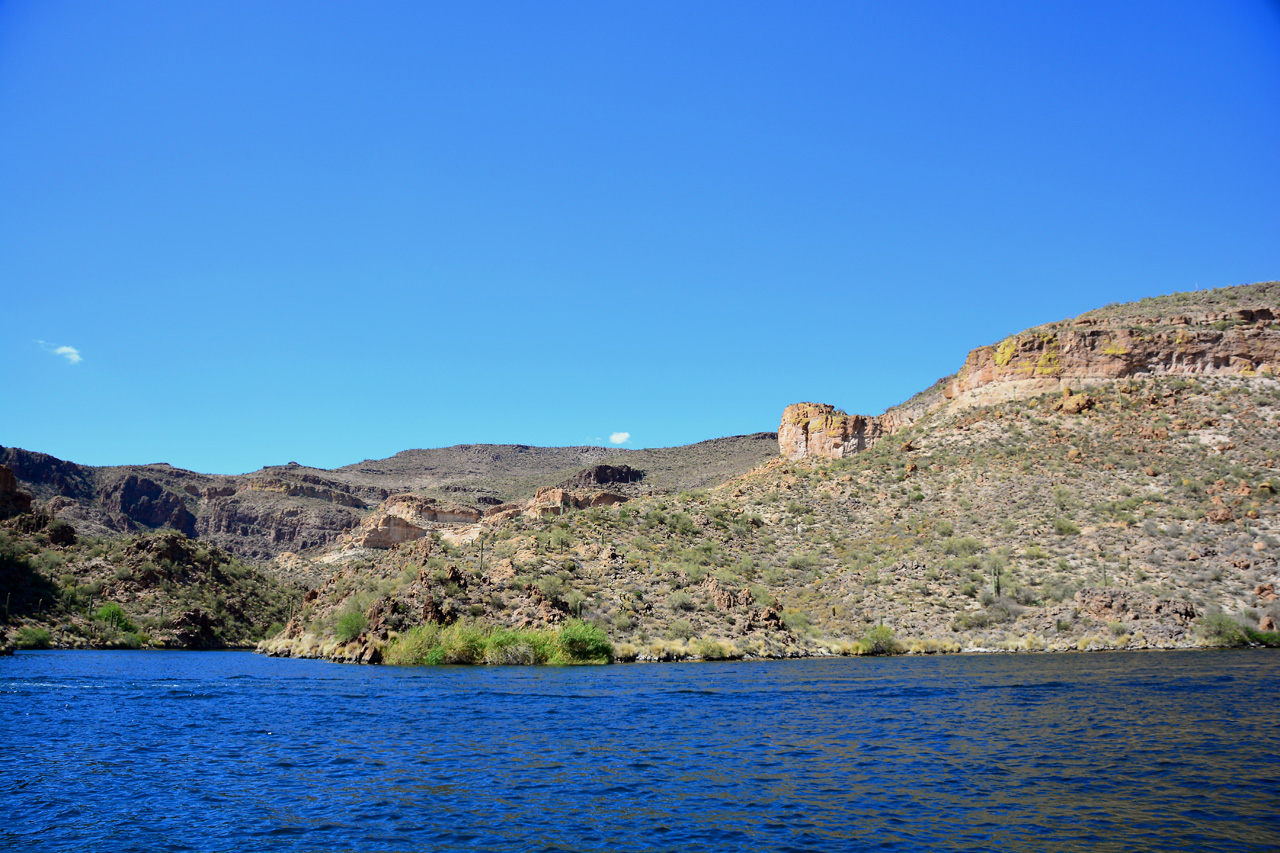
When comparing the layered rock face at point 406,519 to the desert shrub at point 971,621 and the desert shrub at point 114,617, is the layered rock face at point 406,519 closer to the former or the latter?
the desert shrub at point 114,617

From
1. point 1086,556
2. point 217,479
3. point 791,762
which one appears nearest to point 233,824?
point 791,762

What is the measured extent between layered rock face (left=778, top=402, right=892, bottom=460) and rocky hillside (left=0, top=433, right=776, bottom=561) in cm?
2485

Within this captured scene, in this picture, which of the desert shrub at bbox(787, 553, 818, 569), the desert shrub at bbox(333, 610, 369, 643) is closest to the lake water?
the desert shrub at bbox(333, 610, 369, 643)

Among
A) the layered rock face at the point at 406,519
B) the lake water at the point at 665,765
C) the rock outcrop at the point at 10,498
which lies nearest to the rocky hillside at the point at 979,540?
the lake water at the point at 665,765

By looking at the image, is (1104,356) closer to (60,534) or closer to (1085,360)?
(1085,360)

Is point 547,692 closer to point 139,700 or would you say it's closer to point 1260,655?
point 139,700

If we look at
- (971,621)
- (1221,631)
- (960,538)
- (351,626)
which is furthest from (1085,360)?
(351,626)

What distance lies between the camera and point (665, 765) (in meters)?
16.0

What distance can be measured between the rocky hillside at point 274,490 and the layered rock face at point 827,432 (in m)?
24.9

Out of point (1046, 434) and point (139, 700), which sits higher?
point (1046, 434)

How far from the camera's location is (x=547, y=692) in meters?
27.5

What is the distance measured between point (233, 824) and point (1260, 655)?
36.1m

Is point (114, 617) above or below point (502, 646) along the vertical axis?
below

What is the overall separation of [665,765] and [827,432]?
60884mm
